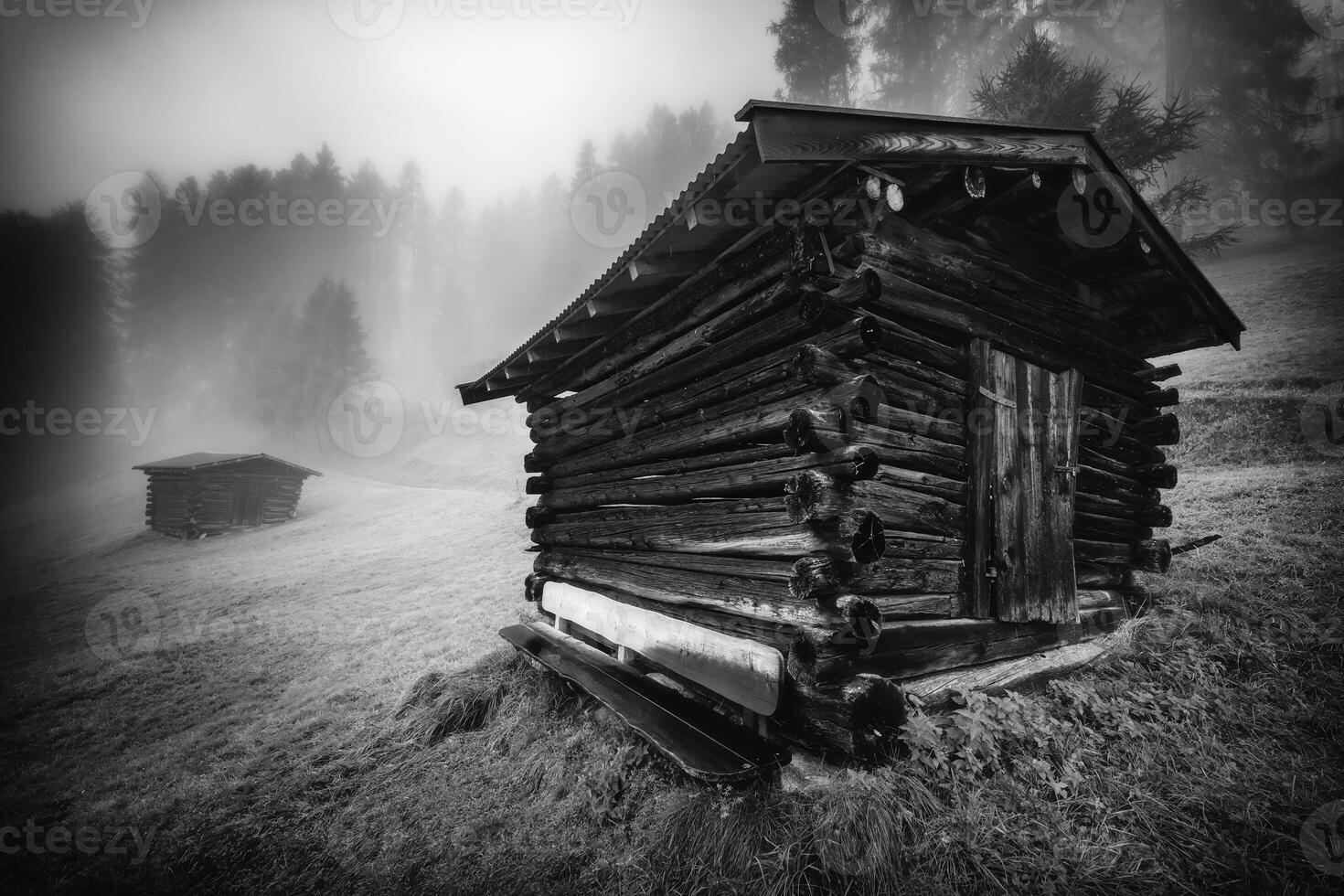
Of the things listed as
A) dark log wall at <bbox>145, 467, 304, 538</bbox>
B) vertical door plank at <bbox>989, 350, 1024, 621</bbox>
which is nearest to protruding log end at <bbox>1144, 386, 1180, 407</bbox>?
vertical door plank at <bbox>989, 350, 1024, 621</bbox>

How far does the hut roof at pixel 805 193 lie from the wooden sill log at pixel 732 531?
2118 mm

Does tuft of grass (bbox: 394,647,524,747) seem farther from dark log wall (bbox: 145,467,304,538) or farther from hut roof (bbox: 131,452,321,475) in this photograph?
dark log wall (bbox: 145,467,304,538)

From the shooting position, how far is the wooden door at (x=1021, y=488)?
442 centimetres

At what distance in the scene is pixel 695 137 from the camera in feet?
159

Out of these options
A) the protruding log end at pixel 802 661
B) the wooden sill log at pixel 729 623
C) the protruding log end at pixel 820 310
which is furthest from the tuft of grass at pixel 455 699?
the protruding log end at pixel 820 310

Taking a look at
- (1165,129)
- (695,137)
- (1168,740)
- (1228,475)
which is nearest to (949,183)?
(1168,740)

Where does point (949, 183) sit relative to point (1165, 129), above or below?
below

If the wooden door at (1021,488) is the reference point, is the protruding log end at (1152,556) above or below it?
below

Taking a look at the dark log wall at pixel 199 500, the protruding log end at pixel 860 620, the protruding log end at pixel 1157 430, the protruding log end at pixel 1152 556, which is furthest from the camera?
the dark log wall at pixel 199 500

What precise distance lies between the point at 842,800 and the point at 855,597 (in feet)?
3.72

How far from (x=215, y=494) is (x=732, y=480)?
28486 mm

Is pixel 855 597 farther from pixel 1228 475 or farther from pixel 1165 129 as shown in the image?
pixel 1165 129

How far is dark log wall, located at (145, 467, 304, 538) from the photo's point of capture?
23094mm

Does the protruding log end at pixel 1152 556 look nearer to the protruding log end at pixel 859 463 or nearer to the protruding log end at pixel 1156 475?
the protruding log end at pixel 1156 475
